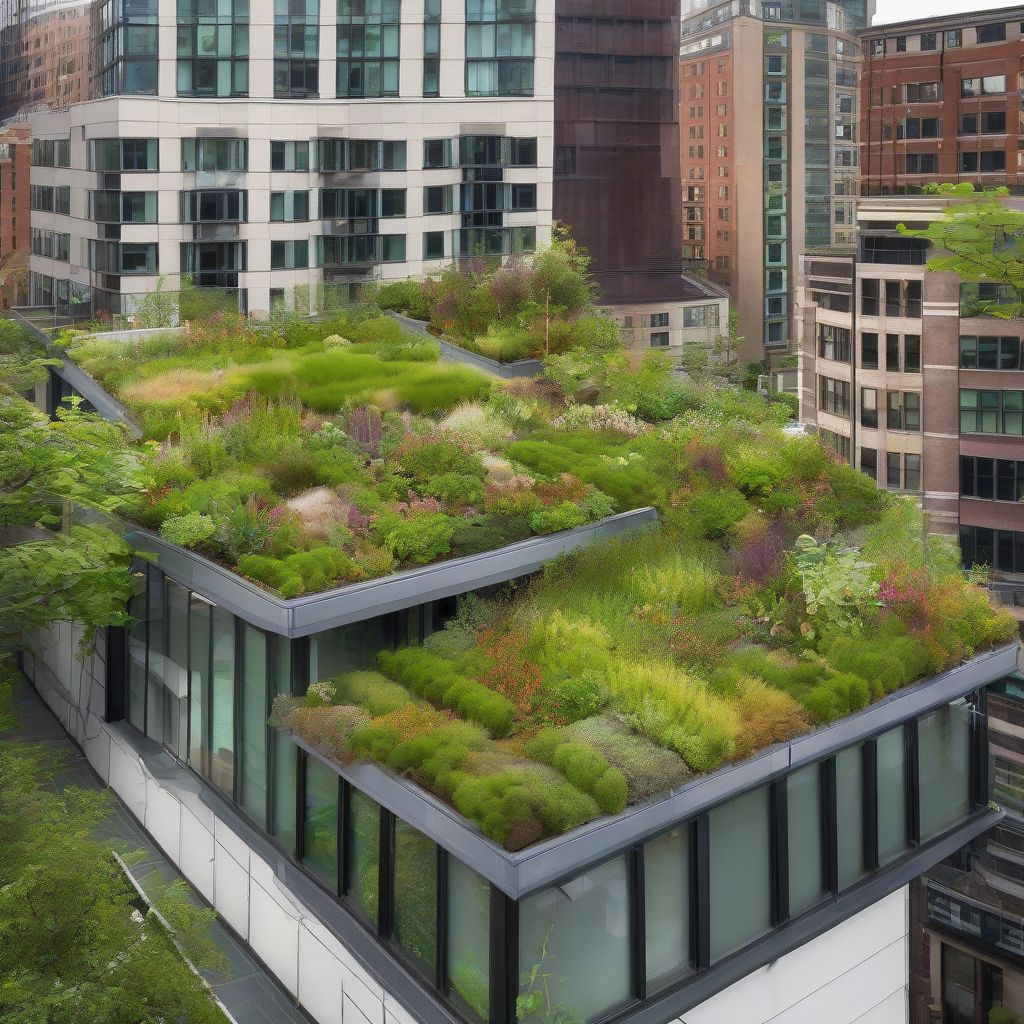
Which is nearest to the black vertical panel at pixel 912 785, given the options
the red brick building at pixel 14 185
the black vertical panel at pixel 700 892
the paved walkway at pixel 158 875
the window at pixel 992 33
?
the black vertical panel at pixel 700 892

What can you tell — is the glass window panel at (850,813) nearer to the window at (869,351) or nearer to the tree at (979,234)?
the tree at (979,234)

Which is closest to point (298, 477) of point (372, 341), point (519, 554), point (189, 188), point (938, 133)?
point (519, 554)

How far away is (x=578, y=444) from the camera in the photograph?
78.0 feet

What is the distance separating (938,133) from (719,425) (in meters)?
68.5

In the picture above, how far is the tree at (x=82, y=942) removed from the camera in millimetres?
11922

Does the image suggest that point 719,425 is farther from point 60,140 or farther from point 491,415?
point 60,140

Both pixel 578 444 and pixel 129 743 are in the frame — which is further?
pixel 578 444

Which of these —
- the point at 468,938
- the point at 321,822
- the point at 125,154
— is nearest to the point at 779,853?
the point at 468,938

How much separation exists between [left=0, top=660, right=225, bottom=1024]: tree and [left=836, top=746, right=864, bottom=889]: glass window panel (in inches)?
309

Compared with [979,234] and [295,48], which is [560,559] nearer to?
[979,234]

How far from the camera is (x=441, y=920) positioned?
46.4ft

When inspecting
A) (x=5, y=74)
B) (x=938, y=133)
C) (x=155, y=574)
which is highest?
(x=5, y=74)

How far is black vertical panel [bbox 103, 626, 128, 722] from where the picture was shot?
73.2 ft

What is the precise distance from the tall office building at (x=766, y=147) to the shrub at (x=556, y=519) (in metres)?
111
